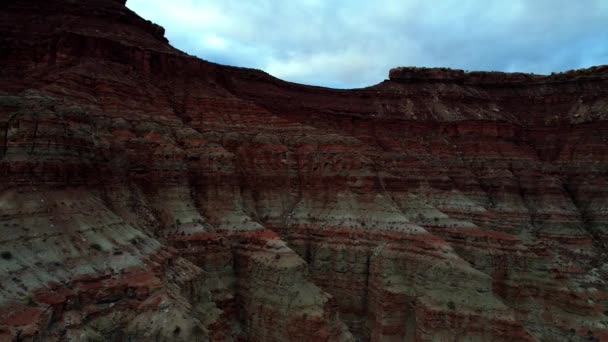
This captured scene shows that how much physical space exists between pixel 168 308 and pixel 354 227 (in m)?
19.9

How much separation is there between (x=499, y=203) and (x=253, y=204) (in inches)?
1216

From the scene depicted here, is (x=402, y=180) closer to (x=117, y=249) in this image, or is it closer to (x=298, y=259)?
(x=298, y=259)

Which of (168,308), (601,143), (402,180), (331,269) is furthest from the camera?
(601,143)

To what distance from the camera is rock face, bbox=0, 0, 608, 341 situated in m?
18.6

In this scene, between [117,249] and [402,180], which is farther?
[402,180]

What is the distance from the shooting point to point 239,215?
32969 mm

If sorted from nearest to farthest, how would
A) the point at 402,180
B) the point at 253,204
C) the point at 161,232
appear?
the point at 161,232 < the point at 253,204 < the point at 402,180

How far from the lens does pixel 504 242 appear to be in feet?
117

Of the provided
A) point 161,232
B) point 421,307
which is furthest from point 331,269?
point 161,232

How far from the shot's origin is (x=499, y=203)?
50.0 metres

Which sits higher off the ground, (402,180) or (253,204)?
(402,180)

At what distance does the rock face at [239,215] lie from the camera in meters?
18.6

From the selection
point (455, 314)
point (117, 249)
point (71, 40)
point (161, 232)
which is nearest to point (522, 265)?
point (455, 314)

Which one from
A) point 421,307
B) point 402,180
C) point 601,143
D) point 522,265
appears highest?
point 601,143
